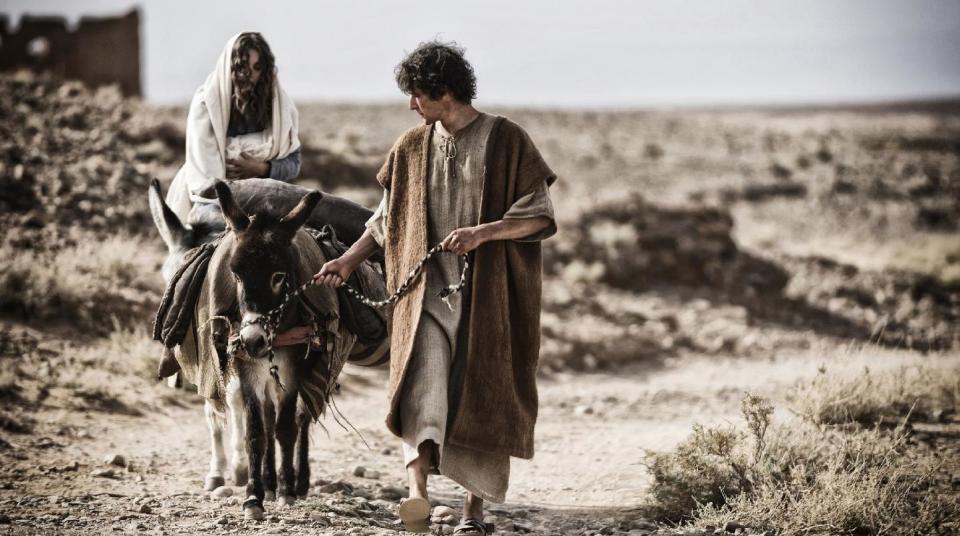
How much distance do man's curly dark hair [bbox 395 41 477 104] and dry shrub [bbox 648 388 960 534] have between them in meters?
2.68

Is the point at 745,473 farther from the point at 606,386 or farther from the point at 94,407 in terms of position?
the point at 606,386

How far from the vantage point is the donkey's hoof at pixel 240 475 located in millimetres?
6277

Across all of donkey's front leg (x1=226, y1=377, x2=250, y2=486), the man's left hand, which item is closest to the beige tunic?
the man's left hand

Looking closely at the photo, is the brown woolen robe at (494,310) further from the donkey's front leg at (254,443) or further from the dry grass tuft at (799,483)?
the dry grass tuft at (799,483)

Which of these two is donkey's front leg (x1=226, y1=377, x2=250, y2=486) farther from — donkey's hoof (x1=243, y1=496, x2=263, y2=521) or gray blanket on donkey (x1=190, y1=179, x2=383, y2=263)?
gray blanket on donkey (x1=190, y1=179, x2=383, y2=263)

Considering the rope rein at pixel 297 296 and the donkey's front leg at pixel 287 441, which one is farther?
the donkey's front leg at pixel 287 441

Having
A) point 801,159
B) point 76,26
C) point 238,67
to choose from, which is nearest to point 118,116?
point 76,26

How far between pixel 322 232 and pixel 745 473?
308 centimetres

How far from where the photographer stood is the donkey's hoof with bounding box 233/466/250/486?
6277 mm

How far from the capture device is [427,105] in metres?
5.04

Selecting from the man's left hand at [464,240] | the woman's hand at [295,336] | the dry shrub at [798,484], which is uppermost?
the man's left hand at [464,240]

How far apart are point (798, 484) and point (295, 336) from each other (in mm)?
3008

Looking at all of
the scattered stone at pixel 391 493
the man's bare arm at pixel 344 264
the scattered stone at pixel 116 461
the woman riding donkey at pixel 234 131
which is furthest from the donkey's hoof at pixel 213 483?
the man's bare arm at pixel 344 264

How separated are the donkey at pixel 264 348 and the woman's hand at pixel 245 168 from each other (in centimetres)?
121
